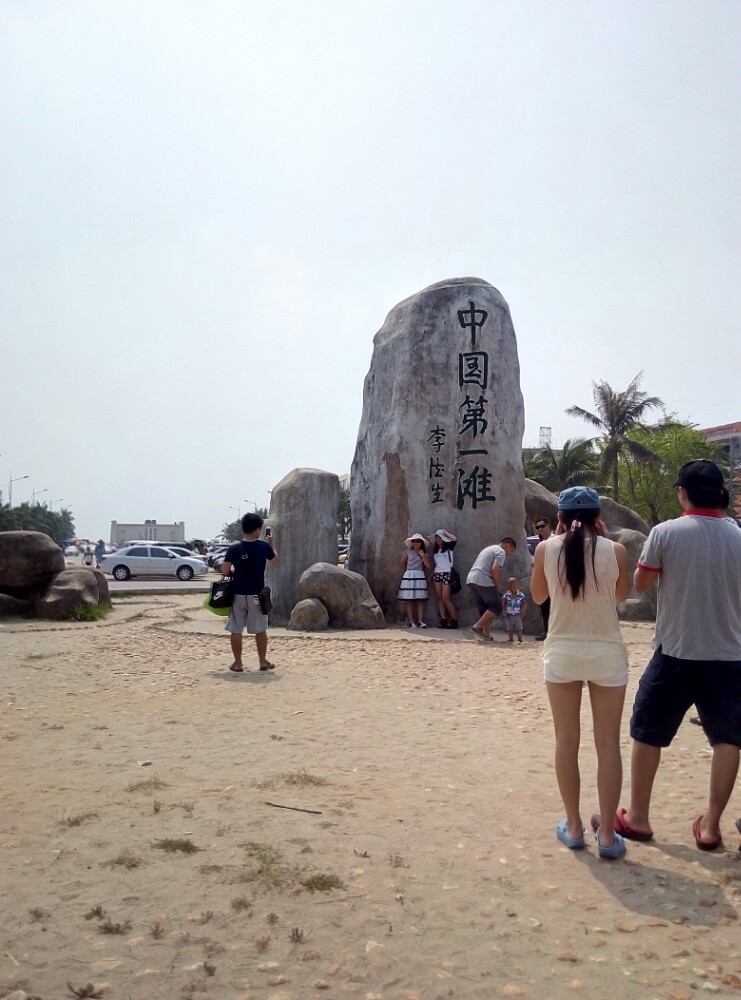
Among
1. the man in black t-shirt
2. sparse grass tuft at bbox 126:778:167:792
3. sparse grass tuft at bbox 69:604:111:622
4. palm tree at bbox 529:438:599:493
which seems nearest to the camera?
sparse grass tuft at bbox 126:778:167:792

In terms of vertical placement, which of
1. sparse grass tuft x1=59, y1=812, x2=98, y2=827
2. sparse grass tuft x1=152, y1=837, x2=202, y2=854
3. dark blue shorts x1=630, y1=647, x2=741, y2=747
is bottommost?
sparse grass tuft x1=152, y1=837, x2=202, y2=854

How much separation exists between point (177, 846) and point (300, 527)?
1046 cm

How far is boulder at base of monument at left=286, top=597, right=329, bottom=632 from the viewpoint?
38.1ft

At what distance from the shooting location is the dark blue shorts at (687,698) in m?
3.60

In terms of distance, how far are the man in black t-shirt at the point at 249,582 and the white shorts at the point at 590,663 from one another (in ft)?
15.8

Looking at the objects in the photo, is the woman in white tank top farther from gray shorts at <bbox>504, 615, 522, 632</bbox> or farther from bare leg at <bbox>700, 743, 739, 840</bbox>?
gray shorts at <bbox>504, 615, 522, 632</bbox>

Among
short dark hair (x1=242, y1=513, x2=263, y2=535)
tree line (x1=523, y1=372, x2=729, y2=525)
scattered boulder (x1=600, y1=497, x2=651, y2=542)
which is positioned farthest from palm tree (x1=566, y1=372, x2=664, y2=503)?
short dark hair (x1=242, y1=513, x2=263, y2=535)

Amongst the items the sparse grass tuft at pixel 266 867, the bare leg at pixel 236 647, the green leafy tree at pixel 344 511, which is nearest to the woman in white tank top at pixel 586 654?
the sparse grass tuft at pixel 266 867

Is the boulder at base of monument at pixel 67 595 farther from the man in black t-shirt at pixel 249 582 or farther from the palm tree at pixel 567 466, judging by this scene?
the palm tree at pixel 567 466

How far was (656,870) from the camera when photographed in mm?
3422

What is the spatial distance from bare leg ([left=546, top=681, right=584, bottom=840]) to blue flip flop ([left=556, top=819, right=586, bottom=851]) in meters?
0.02

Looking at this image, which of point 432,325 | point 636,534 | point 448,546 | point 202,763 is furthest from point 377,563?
point 202,763

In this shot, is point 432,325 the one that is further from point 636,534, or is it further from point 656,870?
point 656,870

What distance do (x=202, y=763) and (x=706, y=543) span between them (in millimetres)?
2965
